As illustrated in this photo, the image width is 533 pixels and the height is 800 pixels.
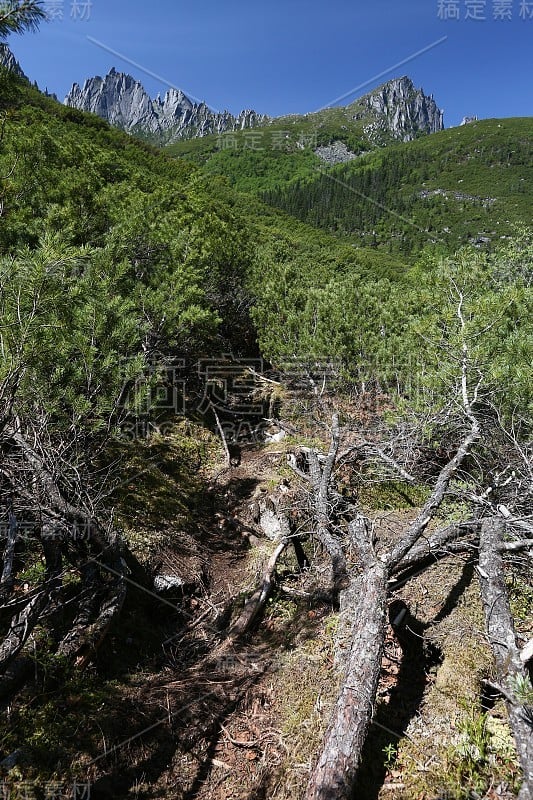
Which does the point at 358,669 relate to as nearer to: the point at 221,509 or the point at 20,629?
the point at 20,629

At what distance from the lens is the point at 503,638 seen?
3127 millimetres

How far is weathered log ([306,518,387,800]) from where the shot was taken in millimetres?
2670

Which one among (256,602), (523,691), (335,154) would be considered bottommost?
(256,602)

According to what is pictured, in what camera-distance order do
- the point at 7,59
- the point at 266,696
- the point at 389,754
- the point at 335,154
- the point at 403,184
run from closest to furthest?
1. the point at 389,754
2. the point at 7,59
3. the point at 266,696
4. the point at 403,184
5. the point at 335,154

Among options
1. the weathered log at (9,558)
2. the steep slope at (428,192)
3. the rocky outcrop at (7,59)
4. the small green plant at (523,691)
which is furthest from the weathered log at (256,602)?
the steep slope at (428,192)

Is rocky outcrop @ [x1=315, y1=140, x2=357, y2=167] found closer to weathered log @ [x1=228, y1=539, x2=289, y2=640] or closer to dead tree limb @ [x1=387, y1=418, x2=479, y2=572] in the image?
dead tree limb @ [x1=387, y1=418, x2=479, y2=572]

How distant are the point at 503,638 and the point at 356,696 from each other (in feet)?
4.03

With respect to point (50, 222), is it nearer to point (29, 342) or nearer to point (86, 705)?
point (29, 342)

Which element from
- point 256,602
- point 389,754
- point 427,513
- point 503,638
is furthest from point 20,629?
point 427,513

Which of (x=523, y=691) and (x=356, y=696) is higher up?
(x=523, y=691)

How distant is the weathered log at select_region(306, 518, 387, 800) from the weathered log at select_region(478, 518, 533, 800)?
871 mm

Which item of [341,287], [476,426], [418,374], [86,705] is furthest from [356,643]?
[341,287]

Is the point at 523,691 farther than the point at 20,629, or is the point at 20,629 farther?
the point at 20,629

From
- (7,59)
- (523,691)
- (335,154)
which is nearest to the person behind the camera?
(523,691)
